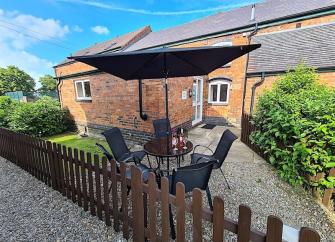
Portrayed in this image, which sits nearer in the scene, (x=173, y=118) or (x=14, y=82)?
(x=173, y=118)

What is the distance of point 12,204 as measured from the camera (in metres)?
3.14

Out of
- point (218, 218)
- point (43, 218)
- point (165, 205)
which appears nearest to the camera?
point (218, 218)

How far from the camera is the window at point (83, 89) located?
837cm

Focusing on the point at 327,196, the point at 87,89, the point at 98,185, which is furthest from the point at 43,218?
the point at 87,89

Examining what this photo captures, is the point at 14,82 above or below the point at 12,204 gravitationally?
above

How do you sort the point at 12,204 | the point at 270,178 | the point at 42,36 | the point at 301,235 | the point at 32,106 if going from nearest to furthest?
the point at 301,235 < the point at 12,204 < the point at 270,178 < the point at 32,106 < the point at 42,36

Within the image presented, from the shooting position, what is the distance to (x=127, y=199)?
7.55 feet

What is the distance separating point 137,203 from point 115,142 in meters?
2.29

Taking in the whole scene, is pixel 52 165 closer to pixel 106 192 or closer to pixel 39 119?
pixel 106 192

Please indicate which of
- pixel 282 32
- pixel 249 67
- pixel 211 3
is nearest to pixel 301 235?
pixel 249 67

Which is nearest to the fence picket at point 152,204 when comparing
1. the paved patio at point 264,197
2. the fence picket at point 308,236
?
the fence picket at point 308,236

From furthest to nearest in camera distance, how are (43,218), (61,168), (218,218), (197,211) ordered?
(61,168), (43,218), (197,211), (218,218)

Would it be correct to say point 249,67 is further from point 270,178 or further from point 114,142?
point 114,142

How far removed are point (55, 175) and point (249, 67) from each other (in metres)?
9.03
